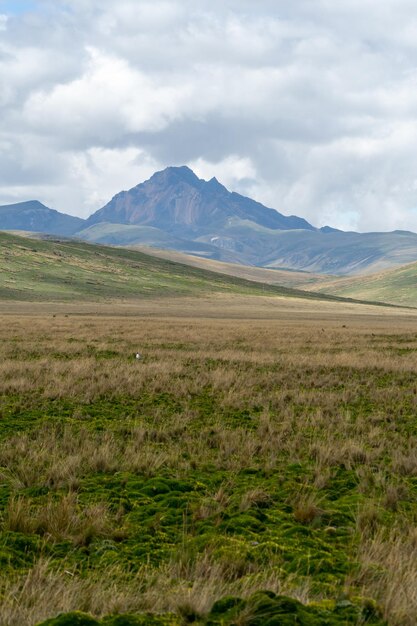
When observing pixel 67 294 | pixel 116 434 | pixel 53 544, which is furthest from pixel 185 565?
pixel 67 294

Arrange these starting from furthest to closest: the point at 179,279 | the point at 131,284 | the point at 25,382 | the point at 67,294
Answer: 1. the point at 179,279
2. the point at 131,284
3. the point at 67,294
4. the point at 25,382

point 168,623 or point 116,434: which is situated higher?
point 168,623

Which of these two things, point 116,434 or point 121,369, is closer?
point 116,434

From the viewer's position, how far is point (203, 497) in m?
8.05

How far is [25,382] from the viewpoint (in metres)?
17.3

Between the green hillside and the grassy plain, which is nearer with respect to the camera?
the grassy plain

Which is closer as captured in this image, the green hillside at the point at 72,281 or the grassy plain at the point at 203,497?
the grassy plain at the point at 203,497

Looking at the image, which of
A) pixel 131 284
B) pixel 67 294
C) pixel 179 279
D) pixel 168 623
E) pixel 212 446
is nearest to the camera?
pixel 168 623

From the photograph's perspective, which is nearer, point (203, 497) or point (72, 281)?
point (203, 497)

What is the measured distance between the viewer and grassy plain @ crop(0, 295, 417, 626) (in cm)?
495

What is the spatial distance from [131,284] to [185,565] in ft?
550

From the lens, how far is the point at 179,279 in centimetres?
19800

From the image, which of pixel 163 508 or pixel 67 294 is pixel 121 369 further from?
pixel 67 294

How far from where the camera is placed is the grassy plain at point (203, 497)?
495 cm
